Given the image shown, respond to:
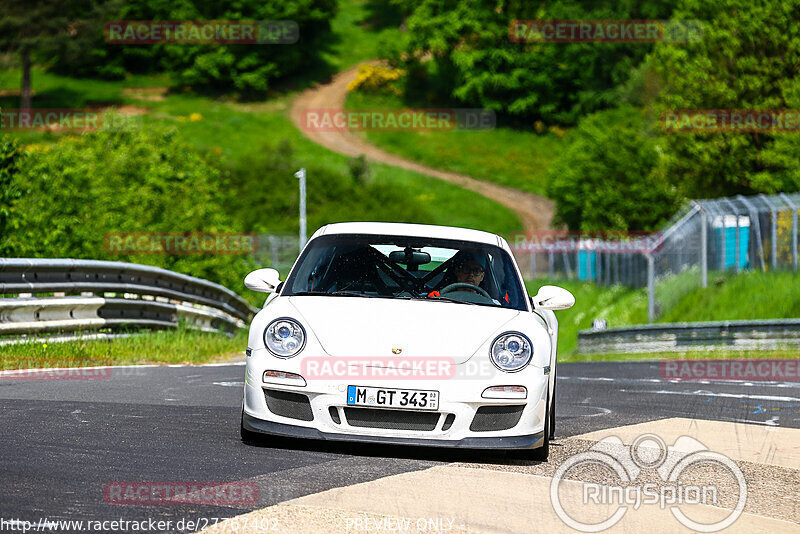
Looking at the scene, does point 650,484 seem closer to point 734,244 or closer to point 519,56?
point 734,244

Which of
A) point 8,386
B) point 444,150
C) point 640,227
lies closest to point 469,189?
point 444,150

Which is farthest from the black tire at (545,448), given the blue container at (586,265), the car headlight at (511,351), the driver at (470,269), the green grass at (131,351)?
the blue container at (586,265)

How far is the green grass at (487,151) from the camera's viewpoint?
76.1 m

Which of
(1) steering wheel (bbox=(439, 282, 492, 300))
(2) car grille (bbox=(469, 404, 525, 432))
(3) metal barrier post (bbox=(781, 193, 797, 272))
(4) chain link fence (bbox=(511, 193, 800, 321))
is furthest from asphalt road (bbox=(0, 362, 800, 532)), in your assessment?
(4) chain link fence (bbox=(511, 193, 800, 321))

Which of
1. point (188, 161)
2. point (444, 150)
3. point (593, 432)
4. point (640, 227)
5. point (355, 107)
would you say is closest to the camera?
point (593, 432)

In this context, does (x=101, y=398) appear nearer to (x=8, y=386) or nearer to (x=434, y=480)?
(x=8, y=386)

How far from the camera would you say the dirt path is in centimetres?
6931

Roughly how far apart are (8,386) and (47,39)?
79.2m

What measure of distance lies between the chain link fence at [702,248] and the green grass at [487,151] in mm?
32197

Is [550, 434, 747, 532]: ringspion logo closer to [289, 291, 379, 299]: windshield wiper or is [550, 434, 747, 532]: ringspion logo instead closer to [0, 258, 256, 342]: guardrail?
[289, 291, 379, 299]: windshield wiper

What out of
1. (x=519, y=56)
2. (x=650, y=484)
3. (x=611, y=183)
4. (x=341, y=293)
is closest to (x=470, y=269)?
(x=341, y=293)

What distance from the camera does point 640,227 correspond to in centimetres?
5609

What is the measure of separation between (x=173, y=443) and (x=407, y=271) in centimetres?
218

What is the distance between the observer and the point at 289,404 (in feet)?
22.8
